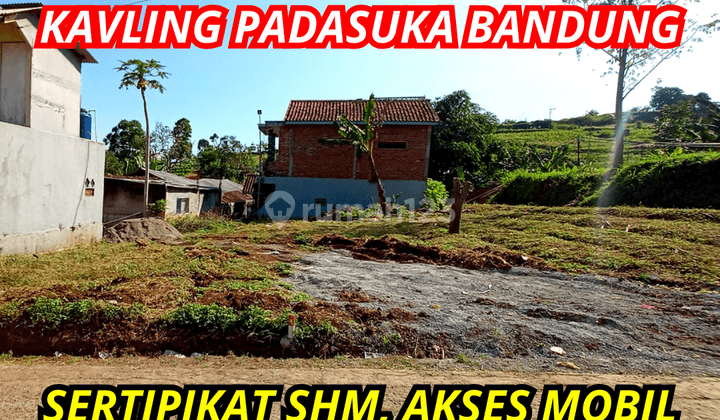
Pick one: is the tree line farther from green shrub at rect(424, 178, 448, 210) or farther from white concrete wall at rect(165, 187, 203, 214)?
green shrub at rect(424, 178, 448, 210)

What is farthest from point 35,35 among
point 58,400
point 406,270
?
point 406,270

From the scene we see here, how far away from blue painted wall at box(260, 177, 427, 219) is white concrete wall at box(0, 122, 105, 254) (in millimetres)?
10299

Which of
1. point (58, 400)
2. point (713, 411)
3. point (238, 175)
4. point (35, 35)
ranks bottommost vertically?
point (58, 400)

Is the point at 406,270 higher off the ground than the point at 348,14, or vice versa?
the point at 348,14

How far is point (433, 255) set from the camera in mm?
8984

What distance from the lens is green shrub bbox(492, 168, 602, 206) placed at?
16.1 m

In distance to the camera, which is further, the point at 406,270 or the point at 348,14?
the point at 406,270

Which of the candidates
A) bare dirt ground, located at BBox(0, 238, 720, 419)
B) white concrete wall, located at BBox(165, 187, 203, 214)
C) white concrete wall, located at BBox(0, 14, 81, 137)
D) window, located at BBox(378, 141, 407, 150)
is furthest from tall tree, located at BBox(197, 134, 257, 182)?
bare dirt ground, located at BBox(0, 238, 720, 419)

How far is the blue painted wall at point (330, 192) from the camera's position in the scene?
19922 millimetres

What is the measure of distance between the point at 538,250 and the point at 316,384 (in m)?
7.31

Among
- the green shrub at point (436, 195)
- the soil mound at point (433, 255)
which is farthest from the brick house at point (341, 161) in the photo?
the soil mound at point (433, 255)

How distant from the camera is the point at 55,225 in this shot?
8.96 metres

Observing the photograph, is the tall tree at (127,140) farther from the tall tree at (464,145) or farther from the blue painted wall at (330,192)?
the tall tree at (464,145)

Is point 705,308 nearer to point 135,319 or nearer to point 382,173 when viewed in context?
point 135,319
